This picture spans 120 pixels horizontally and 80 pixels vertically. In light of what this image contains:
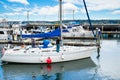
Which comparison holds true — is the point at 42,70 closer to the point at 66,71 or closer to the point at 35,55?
the point at 35,55

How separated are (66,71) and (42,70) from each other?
2.32m

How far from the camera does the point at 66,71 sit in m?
24.2

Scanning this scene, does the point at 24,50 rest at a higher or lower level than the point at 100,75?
higher

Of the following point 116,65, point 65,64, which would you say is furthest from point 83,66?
point 116,65

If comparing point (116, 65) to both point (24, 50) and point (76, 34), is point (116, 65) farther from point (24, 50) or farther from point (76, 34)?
point (76, 34)

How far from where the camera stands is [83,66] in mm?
26453

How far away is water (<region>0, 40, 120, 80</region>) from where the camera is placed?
2180cm

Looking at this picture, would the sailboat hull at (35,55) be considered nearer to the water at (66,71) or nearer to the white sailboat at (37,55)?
the white sailboat at (37,55)

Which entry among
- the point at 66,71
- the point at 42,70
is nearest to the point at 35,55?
the point at 42,70

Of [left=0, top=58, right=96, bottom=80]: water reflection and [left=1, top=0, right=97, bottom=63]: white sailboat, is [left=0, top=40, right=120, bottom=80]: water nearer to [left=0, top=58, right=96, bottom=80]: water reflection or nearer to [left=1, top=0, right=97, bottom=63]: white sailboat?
[left=0, top=58, right=96, bottom=80]: water reflection

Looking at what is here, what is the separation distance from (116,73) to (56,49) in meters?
6.81

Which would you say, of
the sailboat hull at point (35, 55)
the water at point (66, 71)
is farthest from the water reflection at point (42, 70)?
the sailboat hull at point (35, 55)

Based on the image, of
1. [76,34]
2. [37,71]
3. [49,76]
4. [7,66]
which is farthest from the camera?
[76,34]

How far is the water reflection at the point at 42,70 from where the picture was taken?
2202 centimetres
